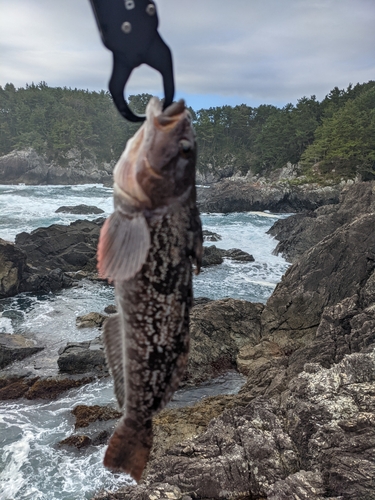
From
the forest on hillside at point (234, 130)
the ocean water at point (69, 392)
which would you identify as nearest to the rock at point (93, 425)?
the ocean water at point (69, 392)

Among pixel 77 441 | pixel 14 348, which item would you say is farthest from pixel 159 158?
pixel 14 348

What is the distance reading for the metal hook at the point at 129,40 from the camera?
6.75ft

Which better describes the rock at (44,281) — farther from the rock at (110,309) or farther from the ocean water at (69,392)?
the rock at (110,309)

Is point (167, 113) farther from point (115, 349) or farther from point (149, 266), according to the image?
point (115, 349)

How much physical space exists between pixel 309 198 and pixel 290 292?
35.1 meters

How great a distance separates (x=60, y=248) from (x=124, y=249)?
26689 mm

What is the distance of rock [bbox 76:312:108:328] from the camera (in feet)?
58.6

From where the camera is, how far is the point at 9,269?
21578mm

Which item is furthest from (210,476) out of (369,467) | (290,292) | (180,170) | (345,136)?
(345,136)

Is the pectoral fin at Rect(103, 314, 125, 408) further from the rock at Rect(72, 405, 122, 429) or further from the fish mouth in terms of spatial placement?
the rock at Rect(72, 405, 122, 429)

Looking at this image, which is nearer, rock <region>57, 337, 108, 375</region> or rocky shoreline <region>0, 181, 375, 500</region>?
rocky shoreline <region>0, 181, 375, 500</region>

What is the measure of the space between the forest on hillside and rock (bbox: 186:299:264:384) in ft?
124

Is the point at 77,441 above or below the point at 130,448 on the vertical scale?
below

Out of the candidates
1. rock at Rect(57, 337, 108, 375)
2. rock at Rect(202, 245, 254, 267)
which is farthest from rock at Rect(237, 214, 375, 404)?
rock at Rect(202, 245, 254, 267)
